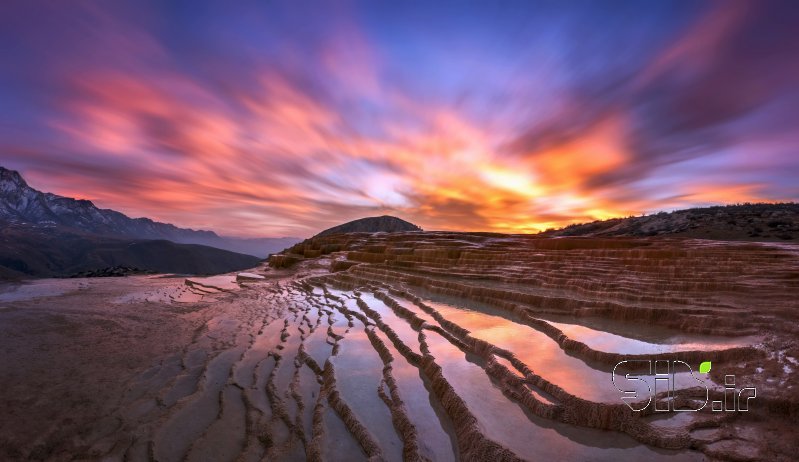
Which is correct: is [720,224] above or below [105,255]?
above

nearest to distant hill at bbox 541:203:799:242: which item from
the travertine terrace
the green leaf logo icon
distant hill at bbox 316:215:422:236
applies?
the travertine terrace

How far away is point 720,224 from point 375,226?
61029 millimetres

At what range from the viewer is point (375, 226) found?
8038 centimetres

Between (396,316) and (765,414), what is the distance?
7134mm

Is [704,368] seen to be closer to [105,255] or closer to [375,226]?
[375,226]

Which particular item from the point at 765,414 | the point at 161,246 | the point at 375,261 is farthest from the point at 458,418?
the point at 161,246

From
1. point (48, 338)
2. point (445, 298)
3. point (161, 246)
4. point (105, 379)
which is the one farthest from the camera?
point (161, 246)

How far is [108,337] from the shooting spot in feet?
28.4

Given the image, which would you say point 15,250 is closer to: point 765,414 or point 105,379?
point 105,379

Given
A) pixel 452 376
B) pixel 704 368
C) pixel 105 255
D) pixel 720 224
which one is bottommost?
pixel 105 255

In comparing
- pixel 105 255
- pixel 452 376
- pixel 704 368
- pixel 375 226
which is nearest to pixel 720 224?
pixel 704 368

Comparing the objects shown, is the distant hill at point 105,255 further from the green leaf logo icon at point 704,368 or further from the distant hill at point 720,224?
the green leaf logo icon at point 704,368

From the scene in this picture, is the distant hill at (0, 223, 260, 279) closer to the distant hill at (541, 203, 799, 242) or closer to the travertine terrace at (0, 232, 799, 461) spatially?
the distant hill at (541, 203, 799, 242)

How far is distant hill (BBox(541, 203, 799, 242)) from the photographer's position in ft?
79.0
